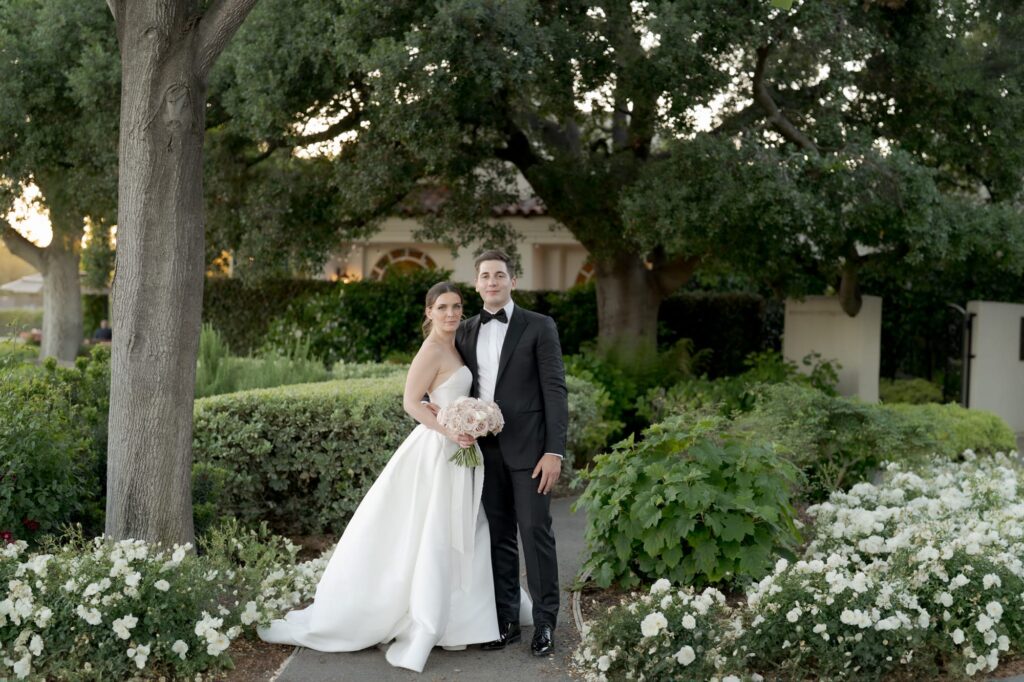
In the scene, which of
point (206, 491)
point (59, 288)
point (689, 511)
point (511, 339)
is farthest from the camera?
point (59, 288)

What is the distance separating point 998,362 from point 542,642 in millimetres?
12922

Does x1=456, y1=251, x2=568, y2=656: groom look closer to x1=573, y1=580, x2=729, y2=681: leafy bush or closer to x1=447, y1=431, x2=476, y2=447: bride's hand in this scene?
x1=447, y1=431, x2=476, y2=447: bride's hand

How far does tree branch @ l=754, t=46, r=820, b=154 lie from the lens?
11.6m

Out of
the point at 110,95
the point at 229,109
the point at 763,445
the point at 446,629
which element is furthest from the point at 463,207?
the point at 446,629

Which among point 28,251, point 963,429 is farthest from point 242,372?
point 28,251

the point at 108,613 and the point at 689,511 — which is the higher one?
the point at 689,511

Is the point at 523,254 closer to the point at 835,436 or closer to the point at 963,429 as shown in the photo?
the point at 963,429

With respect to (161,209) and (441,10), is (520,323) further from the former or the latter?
(441,10)

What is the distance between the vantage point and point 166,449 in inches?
263

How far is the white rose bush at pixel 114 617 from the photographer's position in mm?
5316

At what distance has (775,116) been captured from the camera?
1186cm

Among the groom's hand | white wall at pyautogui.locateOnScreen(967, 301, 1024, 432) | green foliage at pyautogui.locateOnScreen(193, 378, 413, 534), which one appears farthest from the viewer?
white wall at pyautogui.locateOnScreen(967, 301, 1024, 432)

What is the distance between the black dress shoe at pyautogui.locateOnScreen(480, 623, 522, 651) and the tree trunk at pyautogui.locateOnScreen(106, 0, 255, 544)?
2089 mm

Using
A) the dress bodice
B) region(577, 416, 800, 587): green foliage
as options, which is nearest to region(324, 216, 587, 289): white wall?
region(577, 416, 800, 587): green foliage
